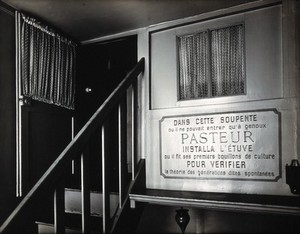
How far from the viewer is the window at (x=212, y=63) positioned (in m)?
2.82

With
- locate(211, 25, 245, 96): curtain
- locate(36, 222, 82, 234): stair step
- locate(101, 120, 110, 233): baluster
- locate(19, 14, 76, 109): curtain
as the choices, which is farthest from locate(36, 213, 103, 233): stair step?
locate(211, 25, 245, 96): curtain

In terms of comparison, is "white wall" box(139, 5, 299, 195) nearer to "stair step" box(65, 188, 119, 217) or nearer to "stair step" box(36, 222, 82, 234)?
"stair step" box(65, 188, 119, 217)

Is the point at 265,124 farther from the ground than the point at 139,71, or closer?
closer

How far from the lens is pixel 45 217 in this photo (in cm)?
298

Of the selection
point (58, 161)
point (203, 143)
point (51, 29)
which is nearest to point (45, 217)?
point (58, 161)

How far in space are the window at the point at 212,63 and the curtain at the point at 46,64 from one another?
1.34 m

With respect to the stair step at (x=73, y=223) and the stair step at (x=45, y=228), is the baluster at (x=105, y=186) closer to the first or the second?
the stair step at (x=73, y=223)

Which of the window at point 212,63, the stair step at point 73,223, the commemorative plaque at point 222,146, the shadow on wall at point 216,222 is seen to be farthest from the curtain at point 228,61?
the stair step at point 73,223

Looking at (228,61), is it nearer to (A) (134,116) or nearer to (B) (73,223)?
(A) (134,116)

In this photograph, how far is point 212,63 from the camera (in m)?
2.92

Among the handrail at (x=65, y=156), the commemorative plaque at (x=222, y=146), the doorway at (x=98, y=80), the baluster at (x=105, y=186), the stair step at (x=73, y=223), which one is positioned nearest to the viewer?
the handrail at (x=65, y=156)

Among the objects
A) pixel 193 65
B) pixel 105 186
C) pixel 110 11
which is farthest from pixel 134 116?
pixel 110 11

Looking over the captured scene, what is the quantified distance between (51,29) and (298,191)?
2859 mm

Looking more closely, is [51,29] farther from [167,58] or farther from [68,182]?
[68,182]
